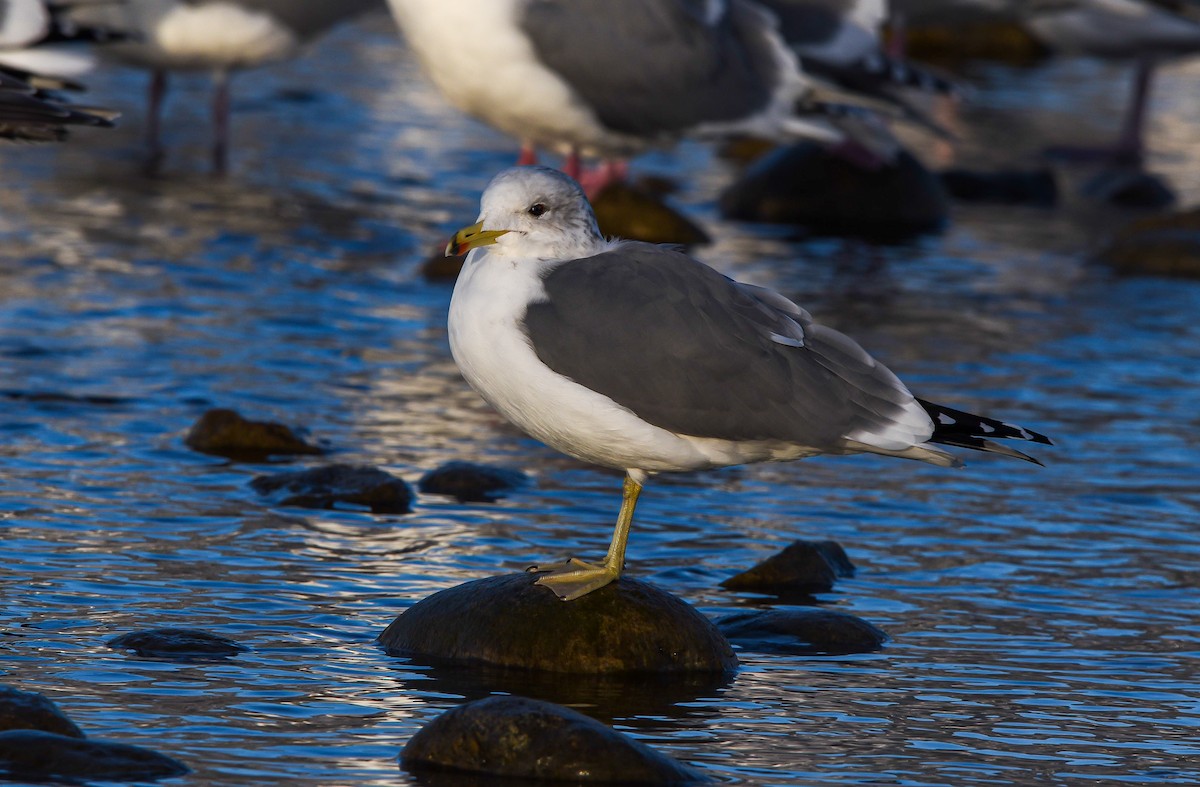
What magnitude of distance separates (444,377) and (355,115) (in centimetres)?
729

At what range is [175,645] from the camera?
17.1 ft

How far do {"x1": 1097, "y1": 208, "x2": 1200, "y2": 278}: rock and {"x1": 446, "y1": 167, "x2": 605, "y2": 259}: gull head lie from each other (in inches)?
277

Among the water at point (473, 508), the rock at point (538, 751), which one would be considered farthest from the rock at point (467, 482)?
the rock at point (538, 751)

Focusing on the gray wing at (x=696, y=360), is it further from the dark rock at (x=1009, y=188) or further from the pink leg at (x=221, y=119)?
the dark rock at (x=1009, y=188)

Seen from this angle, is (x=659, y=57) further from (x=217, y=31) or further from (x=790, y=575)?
(x=790, y=575)

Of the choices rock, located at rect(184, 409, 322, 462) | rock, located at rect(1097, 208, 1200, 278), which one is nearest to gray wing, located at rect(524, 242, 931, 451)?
rock, located at rect(184, 409, 322, 462)

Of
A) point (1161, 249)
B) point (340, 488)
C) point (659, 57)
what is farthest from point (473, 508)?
point (1161, 249)

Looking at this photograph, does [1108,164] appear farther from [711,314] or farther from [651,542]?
[711,314]

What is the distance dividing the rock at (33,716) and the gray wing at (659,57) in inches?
244

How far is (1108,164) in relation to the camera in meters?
15.4

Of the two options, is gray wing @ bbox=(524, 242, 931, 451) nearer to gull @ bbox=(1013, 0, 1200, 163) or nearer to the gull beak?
the gull beak

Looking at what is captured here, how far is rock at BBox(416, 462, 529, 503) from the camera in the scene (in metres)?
7.02

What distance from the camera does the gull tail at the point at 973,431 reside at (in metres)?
5.22

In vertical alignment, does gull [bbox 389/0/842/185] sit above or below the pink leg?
above
